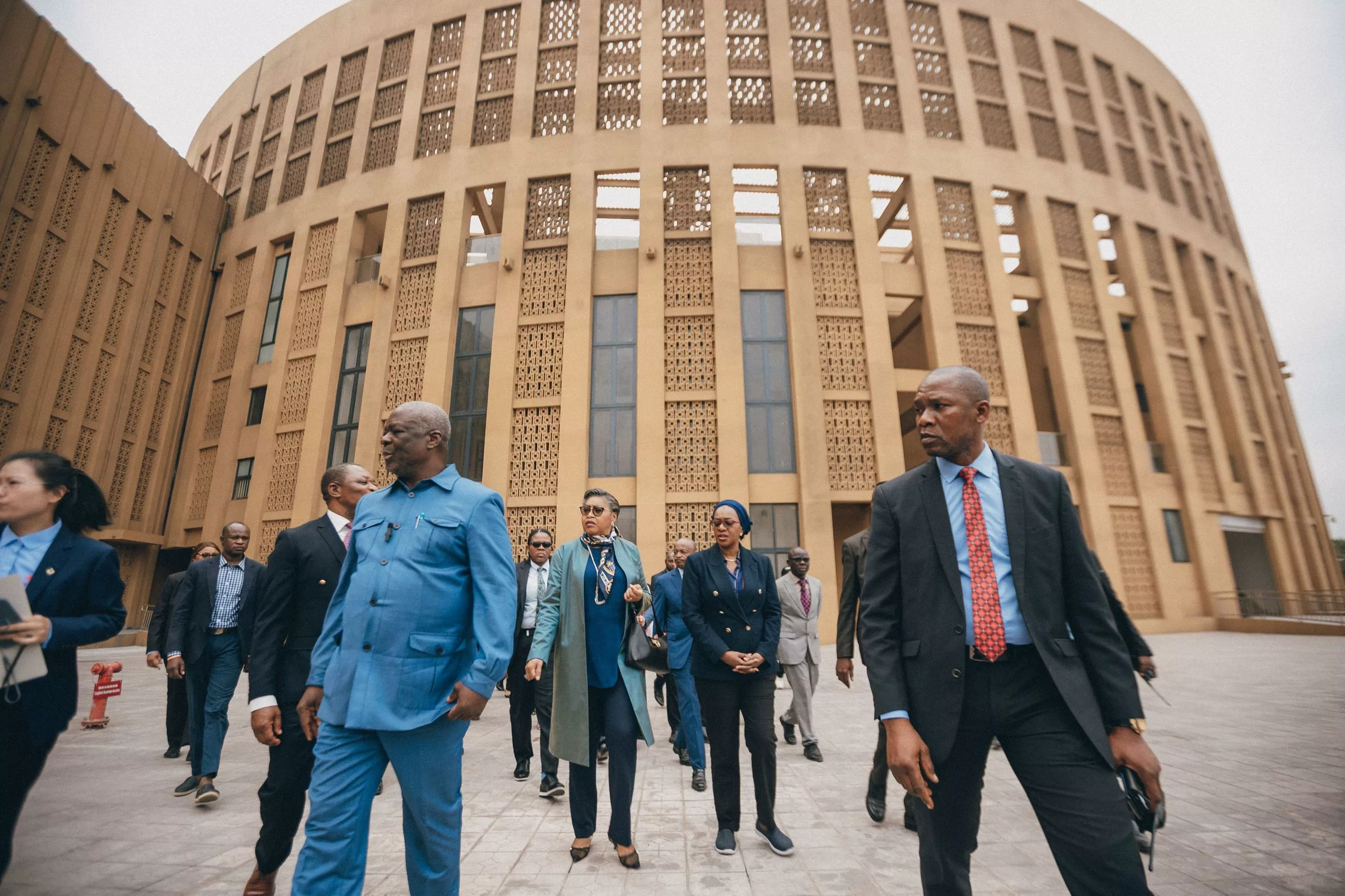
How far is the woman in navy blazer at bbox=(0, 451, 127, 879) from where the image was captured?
6.86 feet

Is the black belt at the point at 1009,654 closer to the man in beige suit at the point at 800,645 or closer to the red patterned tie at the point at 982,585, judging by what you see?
the red patterned tie at the point at 982,585

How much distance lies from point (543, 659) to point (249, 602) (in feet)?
8.21

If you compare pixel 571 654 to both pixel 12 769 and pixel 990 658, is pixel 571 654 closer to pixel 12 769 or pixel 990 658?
pixel 12 769

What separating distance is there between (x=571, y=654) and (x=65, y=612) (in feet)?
7.33

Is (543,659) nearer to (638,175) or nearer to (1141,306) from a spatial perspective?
(638,175)

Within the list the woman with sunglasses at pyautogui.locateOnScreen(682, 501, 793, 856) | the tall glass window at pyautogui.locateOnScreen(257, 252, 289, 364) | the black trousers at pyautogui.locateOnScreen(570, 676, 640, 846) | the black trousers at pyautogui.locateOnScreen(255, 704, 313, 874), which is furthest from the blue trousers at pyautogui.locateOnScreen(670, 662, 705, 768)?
the tall glass window at pyautogui.locateOnScreen(257, 252, 289, 364)

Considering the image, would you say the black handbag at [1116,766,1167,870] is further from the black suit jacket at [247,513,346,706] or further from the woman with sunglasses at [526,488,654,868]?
the black suit jacket at [247,513,346,706]

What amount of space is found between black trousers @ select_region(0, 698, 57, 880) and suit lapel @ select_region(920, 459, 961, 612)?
A: 3.16m

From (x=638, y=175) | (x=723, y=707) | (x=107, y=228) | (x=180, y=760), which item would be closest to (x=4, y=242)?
(x=107, y=228)

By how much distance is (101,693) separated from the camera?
653 centimetres

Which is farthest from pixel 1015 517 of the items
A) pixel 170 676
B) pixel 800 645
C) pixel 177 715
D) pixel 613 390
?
pixel 613 390

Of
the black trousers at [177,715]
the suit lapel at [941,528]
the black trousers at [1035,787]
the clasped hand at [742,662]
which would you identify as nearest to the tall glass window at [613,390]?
the black trousers at [177,715]

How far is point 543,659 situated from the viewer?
3.50 meters

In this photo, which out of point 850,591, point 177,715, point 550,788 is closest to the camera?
point 550,788
